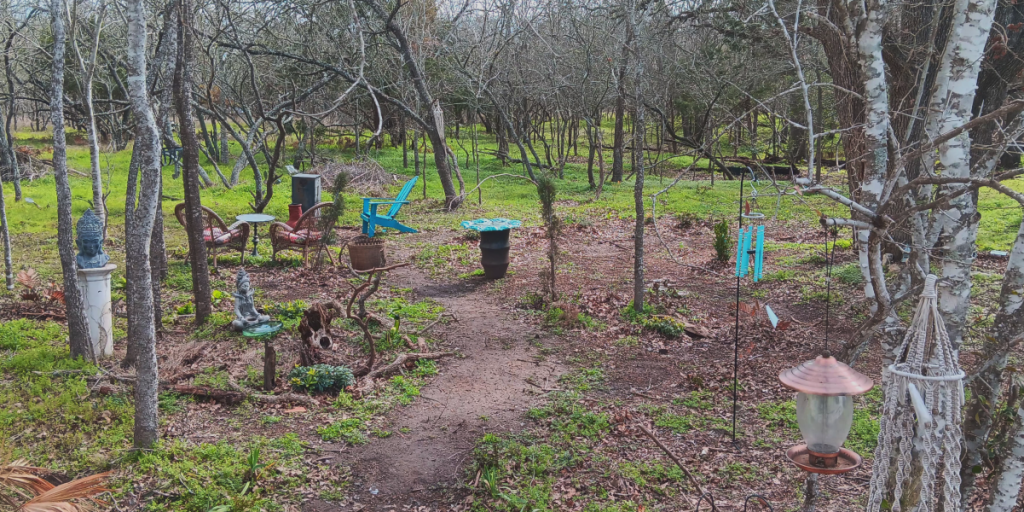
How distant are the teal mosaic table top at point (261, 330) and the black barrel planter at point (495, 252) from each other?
133 inches

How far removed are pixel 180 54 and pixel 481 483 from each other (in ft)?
20.6

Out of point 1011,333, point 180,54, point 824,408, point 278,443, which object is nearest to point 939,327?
point 824,408

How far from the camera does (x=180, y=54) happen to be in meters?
8.17

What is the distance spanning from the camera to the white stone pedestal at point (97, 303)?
21.6ft

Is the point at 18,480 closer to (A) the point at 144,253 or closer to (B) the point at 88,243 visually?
(A) the point at 144,253

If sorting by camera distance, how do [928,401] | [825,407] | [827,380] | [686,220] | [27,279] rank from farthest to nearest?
1. [686,220]
2. [27,279]
3. [825,407]
4. [827,380]
5. [928,401]

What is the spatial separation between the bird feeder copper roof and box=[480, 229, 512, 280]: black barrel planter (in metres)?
7.39

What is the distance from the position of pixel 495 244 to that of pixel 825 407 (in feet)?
24.5

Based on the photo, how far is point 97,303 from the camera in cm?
669

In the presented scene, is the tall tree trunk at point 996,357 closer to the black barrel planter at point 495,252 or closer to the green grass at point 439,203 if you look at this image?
the black barrel planter at point 495,252

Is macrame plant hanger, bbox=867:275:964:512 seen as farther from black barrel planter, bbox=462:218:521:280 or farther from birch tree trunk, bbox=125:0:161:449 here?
black barrel planter, bbox=462:218:521:280

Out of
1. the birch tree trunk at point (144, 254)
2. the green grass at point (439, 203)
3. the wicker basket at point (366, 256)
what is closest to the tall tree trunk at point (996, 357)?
the birch tree trunk at point (144, 254)

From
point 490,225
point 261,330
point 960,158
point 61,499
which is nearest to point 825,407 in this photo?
point 960,158

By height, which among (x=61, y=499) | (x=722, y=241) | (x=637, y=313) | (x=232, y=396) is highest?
(x=722, y=241)
